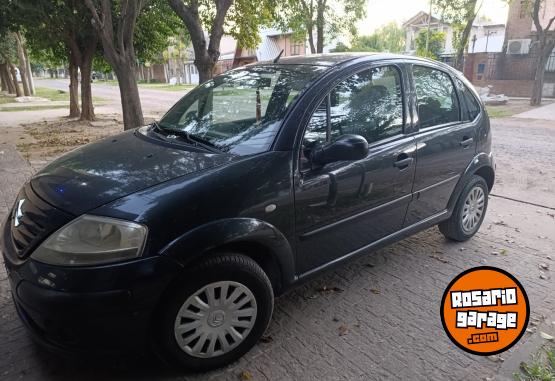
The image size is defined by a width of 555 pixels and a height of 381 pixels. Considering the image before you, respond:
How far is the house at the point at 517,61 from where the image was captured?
24.1 m

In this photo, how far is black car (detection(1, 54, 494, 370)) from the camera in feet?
6.61

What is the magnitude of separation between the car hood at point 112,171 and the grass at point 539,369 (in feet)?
6.76

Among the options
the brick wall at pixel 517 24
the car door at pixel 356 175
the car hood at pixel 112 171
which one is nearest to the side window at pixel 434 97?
the car door at pixel 356 175

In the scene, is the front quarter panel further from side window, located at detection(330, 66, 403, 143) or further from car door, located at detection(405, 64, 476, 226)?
car door, located at detection(405, 64, 476, 226)

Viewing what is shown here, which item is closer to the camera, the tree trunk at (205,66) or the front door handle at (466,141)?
the front door handle at (466,141)

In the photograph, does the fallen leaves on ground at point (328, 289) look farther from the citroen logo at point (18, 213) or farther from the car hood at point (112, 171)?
the citroen logo at point (18, 213)

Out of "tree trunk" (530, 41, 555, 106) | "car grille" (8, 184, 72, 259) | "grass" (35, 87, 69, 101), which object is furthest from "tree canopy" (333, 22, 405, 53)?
"car grille" (8, 184, 72, 259)

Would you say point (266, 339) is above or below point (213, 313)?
below

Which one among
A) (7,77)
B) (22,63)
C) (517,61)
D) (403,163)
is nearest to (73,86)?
(22,63)

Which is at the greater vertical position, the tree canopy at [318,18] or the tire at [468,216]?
the tree canopy at [318,18]

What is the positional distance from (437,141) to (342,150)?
1.29 m

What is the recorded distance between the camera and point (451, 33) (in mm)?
41125

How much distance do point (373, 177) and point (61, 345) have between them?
6.95 feet

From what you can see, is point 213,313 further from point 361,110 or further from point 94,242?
point 361,110
